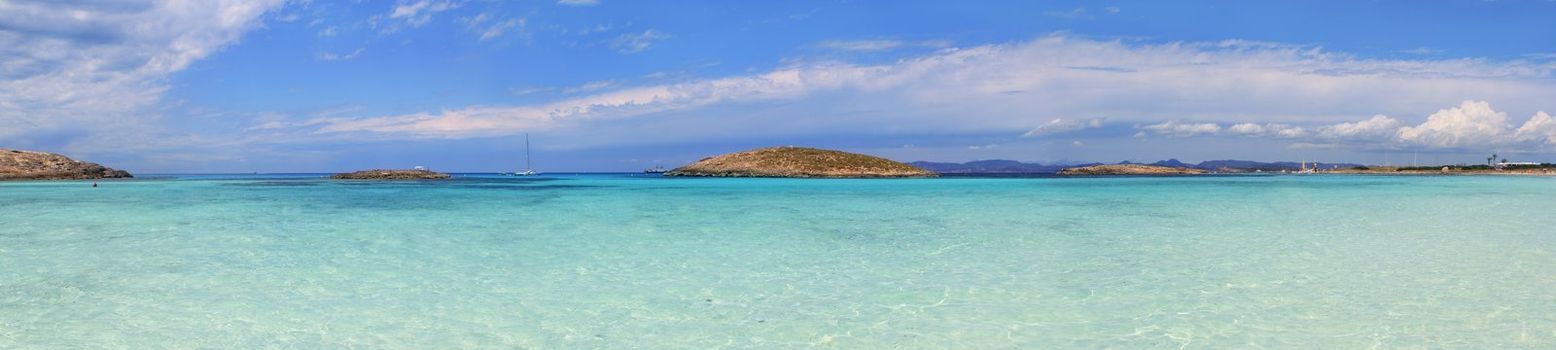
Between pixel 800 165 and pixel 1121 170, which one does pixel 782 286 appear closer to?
pixel 800 165

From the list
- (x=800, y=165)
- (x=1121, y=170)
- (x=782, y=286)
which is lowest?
(x=782, y=286)

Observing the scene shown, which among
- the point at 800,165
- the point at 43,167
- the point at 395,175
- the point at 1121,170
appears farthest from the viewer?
the point at 1121,170

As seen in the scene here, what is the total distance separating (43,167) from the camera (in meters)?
84.9

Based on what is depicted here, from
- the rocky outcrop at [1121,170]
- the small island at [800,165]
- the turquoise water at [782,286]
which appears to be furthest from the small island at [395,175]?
the rocky outcrop at [1121,170]

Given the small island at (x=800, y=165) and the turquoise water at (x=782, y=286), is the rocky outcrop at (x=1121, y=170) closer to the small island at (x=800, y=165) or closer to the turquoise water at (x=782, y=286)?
the small island at (x=800, y=165)

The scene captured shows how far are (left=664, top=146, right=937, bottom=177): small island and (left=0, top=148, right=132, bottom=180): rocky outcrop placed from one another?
70.2m

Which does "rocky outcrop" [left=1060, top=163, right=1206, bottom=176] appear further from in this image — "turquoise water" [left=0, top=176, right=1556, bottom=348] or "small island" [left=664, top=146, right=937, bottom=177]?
"turquoise water" [left=0, top=176, right=1556, bottom=348]

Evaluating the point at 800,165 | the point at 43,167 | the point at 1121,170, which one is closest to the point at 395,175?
the point at 43,167

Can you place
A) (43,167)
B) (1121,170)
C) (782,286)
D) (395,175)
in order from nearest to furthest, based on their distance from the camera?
(782,286) < (43,167) < (395,175) < (1121,170)

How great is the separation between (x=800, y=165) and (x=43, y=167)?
8448 cm

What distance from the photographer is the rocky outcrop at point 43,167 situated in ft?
265

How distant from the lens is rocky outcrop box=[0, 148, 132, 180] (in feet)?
265

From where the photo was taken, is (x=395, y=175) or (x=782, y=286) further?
(x=395, y=175)

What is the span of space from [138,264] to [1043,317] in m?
12.9
